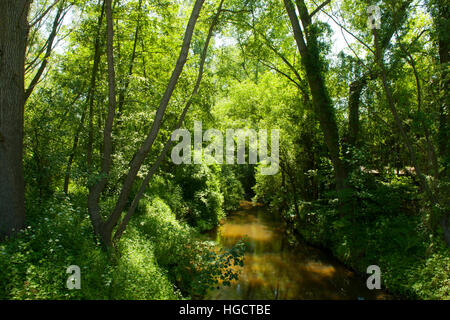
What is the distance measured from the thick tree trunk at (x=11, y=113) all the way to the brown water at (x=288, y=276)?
4835mm

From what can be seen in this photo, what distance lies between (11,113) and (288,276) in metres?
8.98

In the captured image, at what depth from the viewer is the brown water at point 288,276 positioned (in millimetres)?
8148

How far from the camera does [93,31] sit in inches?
282

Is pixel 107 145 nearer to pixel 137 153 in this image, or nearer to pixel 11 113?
pixel 137 153

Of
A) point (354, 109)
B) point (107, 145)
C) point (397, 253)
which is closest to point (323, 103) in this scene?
point (354, 109)

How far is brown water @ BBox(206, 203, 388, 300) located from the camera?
8.15 m

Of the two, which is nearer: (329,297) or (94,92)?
(94,92)

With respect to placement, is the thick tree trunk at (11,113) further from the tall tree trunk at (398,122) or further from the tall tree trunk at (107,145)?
the tall tree trunk at (398,122)
